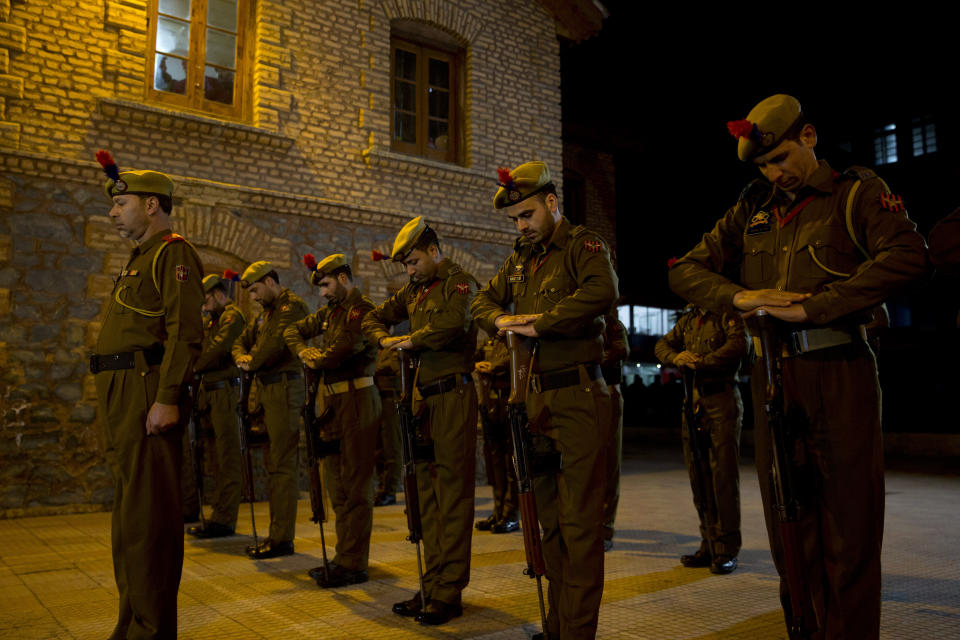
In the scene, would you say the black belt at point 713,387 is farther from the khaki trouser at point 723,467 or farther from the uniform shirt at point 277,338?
the uniform shirt at point 277,338

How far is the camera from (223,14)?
29.6 ft

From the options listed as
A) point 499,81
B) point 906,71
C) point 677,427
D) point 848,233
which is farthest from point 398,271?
point 906,71

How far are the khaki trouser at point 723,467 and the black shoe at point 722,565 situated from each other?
0.04 metres

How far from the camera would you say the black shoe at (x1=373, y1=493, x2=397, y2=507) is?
8.44m

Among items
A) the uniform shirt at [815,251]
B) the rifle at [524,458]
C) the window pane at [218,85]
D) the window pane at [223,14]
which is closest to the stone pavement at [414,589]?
the rifle at [524,458]

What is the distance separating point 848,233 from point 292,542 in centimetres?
463

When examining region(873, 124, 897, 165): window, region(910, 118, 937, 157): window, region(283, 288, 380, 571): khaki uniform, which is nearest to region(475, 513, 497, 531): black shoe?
region(283, 288, 380, 571): khaki uniform

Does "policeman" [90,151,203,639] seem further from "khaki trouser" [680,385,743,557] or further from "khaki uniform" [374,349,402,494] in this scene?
"khaki uniform" [374,349,402,494]

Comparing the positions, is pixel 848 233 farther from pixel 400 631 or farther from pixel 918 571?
pixel 918 571

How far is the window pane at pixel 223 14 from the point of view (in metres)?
8.96

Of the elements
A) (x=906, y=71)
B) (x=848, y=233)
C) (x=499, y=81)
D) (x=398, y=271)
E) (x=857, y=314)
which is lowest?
(x=857, y=314)

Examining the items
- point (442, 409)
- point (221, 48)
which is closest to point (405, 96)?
point (221, 48)

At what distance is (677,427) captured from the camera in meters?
18.2

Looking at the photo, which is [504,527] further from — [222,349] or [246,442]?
[222,349]
